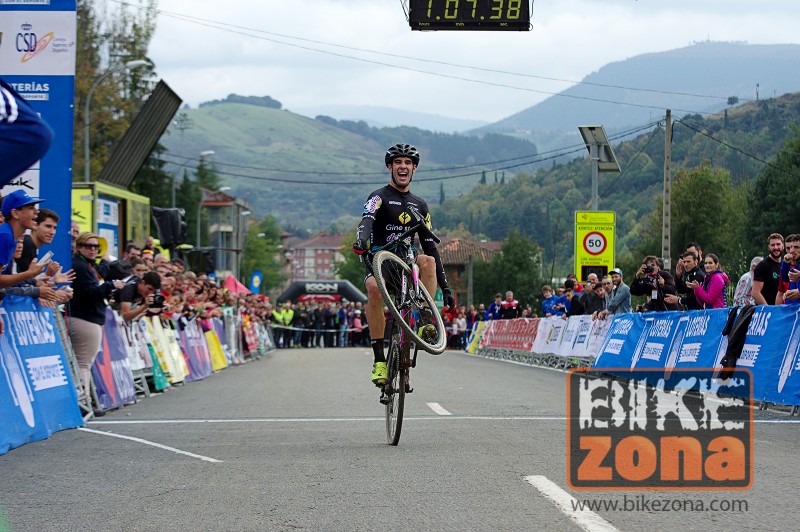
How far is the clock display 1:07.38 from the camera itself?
17562 mm

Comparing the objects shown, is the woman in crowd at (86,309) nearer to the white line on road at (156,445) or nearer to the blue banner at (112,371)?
the blue banner at (112,371)

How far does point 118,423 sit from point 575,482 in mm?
6483

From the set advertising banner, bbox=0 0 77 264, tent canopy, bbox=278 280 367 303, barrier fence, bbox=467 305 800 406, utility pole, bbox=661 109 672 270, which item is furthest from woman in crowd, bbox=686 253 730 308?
tent canopy, bbox=278 280 367 303

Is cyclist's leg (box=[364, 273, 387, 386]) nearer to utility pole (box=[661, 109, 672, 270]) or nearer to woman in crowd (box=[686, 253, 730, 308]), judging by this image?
woman in crowd (box=[686, 253, 730, 308])

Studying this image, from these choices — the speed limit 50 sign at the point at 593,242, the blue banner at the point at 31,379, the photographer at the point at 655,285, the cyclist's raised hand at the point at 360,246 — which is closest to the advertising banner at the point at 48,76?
the blue banner at the point at 31,379

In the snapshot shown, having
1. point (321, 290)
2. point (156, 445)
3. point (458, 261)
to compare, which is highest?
point (156, 445)

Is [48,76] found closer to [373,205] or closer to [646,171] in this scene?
[373,205]

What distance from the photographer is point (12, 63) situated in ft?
47.4

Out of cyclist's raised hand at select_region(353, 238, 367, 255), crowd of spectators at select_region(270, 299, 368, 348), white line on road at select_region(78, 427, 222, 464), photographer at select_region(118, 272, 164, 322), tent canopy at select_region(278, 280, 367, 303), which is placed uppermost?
cyclist's raised hand at select_region(353, 238, 367, 255)

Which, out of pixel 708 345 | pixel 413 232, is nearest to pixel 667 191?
pixel 708 345

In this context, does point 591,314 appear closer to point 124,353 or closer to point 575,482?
point 124,353

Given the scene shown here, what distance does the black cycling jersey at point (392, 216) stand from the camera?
967 centimetres

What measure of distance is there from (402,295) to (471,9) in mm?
9315

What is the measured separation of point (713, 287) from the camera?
1675cm
